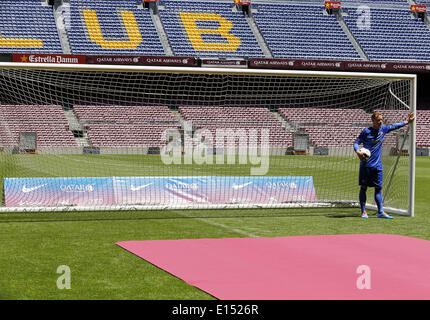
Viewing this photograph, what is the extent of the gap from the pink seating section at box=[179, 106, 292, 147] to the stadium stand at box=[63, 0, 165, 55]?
1059cm

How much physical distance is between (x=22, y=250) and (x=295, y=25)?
132 ft

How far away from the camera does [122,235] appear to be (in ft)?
29.5

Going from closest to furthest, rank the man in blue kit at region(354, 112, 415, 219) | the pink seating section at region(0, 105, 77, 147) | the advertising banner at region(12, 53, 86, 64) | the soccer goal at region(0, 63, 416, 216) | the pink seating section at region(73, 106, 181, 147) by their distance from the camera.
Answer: the man in blue kit at region(354, 112, 415, 219) → the soccer goal at region(0, 63, 416, 216) → the pink seating section at region(73, 106, 181, 147) → the pink seating section at region(0, 105, 77, 147) → the advertising banner at region(12, 53, 86, 64)

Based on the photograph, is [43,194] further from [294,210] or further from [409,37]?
[409,37]

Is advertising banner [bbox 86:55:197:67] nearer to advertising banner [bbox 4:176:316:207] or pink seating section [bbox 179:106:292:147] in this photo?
pink seating section [bbox 179:106:292:147]

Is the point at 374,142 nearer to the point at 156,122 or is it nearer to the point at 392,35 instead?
the point at 156,122

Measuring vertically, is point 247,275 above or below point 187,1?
below

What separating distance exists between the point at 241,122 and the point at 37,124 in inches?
382

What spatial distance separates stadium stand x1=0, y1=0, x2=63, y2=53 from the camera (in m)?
37.4

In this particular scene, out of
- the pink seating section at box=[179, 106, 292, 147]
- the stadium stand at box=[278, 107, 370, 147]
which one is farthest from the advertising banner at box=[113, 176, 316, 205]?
the stadium stand at box=[278, 107, 370, 147]

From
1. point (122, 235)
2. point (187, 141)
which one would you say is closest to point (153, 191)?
point (122, 235)

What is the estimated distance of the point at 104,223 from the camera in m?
10.2
